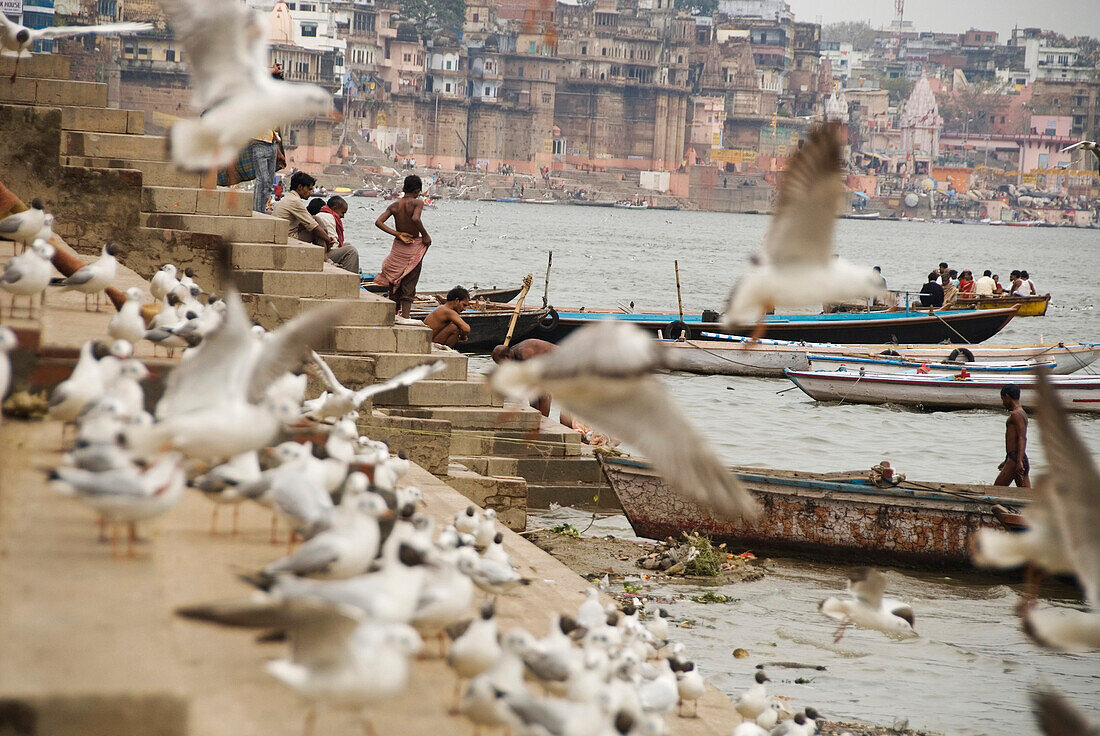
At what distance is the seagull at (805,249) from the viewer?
15.9 ft

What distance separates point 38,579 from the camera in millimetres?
3508

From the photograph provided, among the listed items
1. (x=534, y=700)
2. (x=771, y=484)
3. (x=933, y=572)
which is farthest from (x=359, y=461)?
(x=933, y=572)

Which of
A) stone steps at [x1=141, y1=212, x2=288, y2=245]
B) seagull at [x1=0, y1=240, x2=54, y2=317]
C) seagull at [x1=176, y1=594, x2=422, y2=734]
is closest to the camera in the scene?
seagull at [x1=176, y1=594, x2=422, y2=734]

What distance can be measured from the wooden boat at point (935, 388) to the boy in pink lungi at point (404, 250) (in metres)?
9.35

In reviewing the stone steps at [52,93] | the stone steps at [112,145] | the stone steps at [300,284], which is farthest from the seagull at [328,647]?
the stone steps at [52,93]

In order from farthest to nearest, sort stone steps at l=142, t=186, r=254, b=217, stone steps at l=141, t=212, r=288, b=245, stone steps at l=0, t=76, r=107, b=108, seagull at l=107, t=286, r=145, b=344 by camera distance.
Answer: stone steps at l=0, t=76, r=107, b=108 → stone steps at l=142, t=186, r=254, b=217 → stone steps at l=141, t=212, r=288, b=245 → seagull at l=107, t=286, r=145, b=344

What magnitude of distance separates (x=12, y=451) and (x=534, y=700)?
2.13m

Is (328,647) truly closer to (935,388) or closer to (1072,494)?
(1072,494)

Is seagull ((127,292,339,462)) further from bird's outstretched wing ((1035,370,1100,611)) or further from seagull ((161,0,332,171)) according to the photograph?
bird's outstretched wing ((1035,370,1100,611))

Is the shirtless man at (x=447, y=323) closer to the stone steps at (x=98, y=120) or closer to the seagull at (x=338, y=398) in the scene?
the stone steps at (x=98, y=120)

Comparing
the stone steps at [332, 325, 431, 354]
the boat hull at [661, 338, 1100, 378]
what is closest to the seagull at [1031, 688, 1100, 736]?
the stone steps at [332, 325, 431, 354]

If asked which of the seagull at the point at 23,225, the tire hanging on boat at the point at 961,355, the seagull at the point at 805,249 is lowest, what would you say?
the tire hanging on boat at the point at 961,355

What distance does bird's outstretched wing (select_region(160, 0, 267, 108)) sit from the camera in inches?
189

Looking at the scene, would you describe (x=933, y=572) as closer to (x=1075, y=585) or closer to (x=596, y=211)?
(x=1075, y=585)
